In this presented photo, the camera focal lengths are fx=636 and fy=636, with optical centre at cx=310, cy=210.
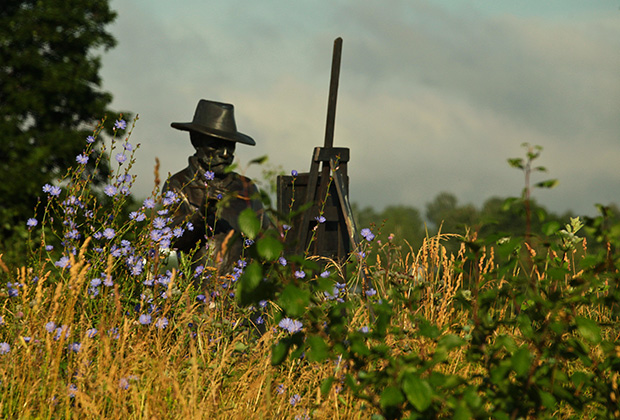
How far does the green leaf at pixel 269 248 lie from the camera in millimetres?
2027

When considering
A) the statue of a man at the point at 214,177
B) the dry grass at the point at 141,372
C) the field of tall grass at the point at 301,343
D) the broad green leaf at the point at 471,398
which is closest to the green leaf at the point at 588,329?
the field of tall grass at the point at 301,343

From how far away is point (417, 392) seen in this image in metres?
2.02

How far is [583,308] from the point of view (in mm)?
5734

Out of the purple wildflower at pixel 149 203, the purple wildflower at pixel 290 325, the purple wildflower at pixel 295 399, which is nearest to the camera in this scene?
the purple wildflower at pixel 295 399

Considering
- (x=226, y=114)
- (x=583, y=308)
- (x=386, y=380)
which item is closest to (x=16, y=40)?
(x=226, y=114)

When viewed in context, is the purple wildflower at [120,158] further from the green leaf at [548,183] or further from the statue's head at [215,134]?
the green leaf at [548,183]

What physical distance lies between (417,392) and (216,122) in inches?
157

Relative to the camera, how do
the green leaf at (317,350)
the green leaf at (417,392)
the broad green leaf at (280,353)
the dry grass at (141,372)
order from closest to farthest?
the green leaf at (417,392), the green leaf at (317,350), the broad green leaf at (280,353), the dry grass at (141,372)

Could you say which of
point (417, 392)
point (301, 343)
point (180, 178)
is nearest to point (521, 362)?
point (417, 392)

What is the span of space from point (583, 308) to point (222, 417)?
3888mm

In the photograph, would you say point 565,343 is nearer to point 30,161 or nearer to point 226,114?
point 226,114

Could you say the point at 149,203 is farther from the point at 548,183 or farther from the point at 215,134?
the point at 548,183

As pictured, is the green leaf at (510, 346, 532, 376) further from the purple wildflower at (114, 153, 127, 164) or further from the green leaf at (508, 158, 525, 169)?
the purple wildflower at (114, 153, 127, 164)

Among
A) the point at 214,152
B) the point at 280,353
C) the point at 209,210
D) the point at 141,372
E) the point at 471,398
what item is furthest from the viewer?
the point at 214,152
